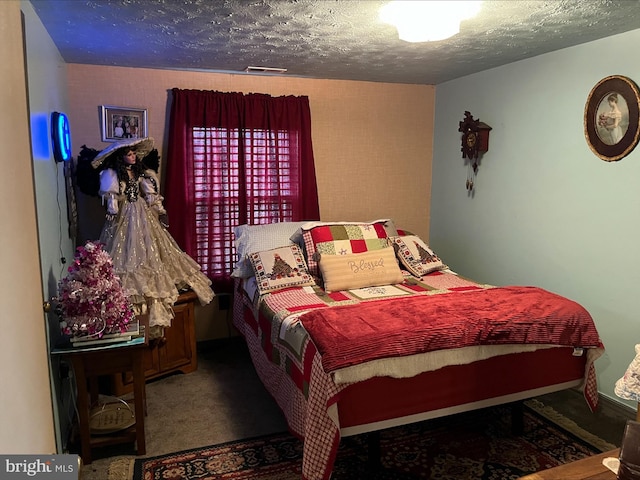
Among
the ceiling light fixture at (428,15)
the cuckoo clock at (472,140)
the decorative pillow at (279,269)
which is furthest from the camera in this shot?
the cuckoo clock at (472,140)

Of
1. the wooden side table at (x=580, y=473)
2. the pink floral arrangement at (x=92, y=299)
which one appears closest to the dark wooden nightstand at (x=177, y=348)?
the pink floral arrangement at (x=92, y=299)

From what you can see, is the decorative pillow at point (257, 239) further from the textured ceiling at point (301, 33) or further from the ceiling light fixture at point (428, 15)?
the ceiling light fixture at point (428, 15)

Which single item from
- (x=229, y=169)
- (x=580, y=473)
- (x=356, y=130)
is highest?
(x=356, y=130)

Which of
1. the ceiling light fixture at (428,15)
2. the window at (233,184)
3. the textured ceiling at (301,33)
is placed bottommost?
the window at (233,184)

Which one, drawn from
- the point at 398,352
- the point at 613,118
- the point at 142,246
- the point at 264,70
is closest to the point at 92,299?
the point at 142,246

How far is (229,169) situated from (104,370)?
1.83 m

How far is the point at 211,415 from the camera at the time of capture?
2746 millimetres

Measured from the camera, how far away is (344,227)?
3.39 metres

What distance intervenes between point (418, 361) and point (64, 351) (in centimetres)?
156

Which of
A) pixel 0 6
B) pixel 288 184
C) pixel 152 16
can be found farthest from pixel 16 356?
pixel 288 184

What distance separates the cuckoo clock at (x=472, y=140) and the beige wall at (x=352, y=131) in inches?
21.0

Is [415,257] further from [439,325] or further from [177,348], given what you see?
[177,348]

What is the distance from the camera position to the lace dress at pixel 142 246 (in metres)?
2.86

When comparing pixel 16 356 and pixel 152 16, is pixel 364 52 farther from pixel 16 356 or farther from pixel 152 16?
pixel 16 356
